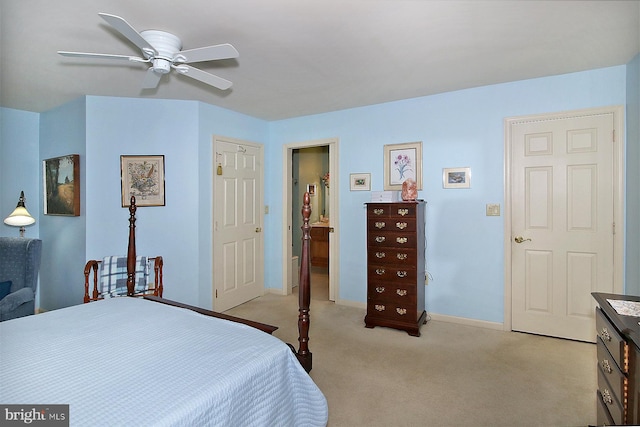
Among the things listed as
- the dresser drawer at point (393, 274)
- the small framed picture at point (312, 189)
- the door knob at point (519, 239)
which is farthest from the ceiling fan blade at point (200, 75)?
the small framed picture at point (312, 189)

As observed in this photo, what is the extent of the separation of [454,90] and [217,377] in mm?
3396

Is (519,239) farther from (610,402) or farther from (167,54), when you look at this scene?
(167,54)

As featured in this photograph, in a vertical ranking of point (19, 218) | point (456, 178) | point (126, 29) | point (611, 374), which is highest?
point (126, 29)

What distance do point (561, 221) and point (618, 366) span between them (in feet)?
6.89

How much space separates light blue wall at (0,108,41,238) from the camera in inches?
148

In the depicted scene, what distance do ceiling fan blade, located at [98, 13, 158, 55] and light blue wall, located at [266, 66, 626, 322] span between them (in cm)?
252

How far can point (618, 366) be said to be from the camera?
4.26 ft

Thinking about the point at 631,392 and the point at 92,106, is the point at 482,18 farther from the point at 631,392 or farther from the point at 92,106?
the point at 92,106

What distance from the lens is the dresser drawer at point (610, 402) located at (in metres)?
1.29

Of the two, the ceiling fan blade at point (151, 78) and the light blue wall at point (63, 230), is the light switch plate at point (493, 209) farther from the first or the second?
the light blue wall at point (63, 230)

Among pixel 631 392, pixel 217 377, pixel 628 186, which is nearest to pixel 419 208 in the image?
pixel 628 186

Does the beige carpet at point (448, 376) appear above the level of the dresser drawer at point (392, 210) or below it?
below

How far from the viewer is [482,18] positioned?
2.04 metres

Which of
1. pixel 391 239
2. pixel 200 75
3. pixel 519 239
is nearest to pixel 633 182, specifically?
pixel 519 239
